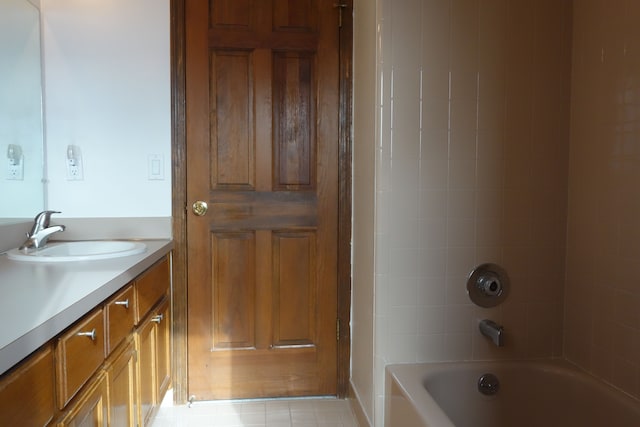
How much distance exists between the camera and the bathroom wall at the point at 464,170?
1.64m

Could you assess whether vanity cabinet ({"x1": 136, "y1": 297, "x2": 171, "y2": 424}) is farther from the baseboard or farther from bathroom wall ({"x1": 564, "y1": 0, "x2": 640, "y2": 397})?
bathroom wall ({"x1": 564, "y1": 0, "x2": 640, "y2": 397})

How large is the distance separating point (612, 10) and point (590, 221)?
711 mm

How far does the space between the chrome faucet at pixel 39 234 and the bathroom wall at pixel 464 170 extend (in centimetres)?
124

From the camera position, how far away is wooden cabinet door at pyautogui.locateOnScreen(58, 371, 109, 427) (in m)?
1.03

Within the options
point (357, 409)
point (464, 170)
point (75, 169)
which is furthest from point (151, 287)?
point (464, 170)

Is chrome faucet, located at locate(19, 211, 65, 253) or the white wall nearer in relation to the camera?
chrome faucet, located at locate(19, 211, 65, 253)

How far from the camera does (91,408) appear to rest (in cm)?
115

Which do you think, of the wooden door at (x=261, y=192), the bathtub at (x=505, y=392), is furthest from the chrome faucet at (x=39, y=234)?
the bathtub at (x=505, y=392)

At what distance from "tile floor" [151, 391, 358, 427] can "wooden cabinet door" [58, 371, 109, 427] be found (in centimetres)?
88

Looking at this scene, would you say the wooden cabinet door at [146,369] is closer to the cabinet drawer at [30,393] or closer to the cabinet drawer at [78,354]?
the cabinet drawer at [78,354]

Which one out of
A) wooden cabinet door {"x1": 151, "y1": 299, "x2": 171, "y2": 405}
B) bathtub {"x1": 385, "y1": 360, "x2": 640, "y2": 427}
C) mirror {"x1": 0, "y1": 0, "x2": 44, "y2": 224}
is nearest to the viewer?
bathtub {"x1": 385, "y1": 360, "x2": 640, "y2": 427}

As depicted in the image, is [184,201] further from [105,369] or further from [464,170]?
[464,170]

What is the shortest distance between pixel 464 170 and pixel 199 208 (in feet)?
4.06

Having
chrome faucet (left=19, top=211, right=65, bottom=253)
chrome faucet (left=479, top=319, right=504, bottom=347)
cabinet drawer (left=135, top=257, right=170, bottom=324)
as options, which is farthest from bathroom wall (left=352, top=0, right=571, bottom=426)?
chrome faucet (left=19, top=211, right=65, bottom=253)
